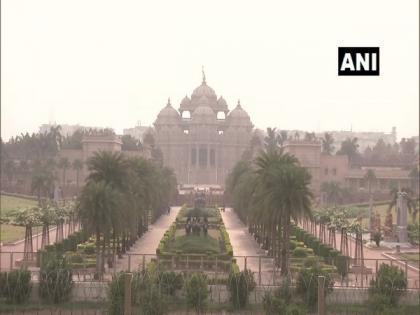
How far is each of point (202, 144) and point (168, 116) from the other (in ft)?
31.7

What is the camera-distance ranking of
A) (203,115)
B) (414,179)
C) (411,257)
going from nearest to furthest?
(411,257) → (414,179) → (203,115)

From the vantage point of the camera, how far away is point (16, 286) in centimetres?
2267

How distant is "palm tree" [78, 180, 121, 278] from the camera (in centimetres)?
2911

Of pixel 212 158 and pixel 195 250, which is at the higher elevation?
pixel 212 158

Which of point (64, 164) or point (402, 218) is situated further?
point (64, 164)

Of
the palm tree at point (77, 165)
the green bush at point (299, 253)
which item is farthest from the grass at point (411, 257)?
the palm tree at point (77, 165)

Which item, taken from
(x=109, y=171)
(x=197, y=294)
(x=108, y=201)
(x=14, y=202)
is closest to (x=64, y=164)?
(x=14, y=202)

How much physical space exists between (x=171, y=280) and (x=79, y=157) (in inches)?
2722

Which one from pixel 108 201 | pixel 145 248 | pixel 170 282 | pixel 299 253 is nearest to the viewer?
pixel 170 282

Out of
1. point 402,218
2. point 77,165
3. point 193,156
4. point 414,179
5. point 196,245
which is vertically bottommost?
point 196,245

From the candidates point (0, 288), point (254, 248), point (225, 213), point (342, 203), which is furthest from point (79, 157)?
point (0, 288)

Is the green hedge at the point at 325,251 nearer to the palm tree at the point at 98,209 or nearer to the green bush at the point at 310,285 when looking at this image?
the green bush at the point at 310,285

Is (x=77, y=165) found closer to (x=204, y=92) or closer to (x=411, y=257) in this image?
(x=204, y=92)

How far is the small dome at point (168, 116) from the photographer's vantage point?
120 m
